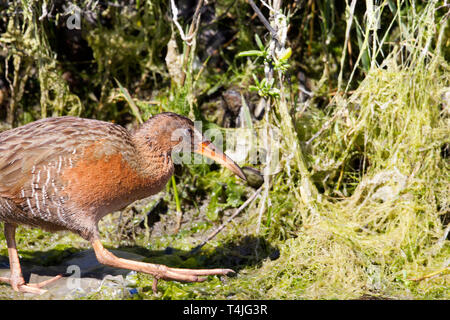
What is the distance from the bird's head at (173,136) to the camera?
158 inches

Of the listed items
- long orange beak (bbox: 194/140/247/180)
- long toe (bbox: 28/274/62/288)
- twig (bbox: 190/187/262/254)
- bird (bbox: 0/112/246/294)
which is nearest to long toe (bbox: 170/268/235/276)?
bird (bbox: 0/112/246/294)

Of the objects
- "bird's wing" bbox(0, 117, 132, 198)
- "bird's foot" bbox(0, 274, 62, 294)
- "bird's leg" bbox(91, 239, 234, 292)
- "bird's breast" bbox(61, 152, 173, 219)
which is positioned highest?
"bird's wing" bbox(0, 117, 132, 198)

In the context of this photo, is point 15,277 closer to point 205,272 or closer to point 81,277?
point 81,277

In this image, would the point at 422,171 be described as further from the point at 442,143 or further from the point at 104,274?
the point at 104,274

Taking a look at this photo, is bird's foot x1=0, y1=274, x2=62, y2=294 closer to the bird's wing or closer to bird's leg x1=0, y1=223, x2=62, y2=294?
bird's leg x1=0, y1=223, x2=62, y2=294

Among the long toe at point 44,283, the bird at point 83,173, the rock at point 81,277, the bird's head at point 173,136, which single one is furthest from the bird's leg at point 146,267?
the bird's head at point 173,136

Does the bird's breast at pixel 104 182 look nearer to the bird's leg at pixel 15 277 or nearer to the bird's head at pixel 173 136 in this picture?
the bird's head at pixel 173 136

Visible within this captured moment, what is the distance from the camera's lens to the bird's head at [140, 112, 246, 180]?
158 inches

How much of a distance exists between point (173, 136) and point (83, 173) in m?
0.65

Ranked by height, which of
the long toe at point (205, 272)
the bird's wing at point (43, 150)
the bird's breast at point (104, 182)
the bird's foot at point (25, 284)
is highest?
the bird's wing at point (43, 150)

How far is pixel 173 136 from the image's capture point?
404cm

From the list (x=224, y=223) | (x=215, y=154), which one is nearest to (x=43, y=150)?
(x=215, y=154)

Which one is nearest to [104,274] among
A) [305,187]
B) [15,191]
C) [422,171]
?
[15,191]

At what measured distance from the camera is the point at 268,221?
441cm
